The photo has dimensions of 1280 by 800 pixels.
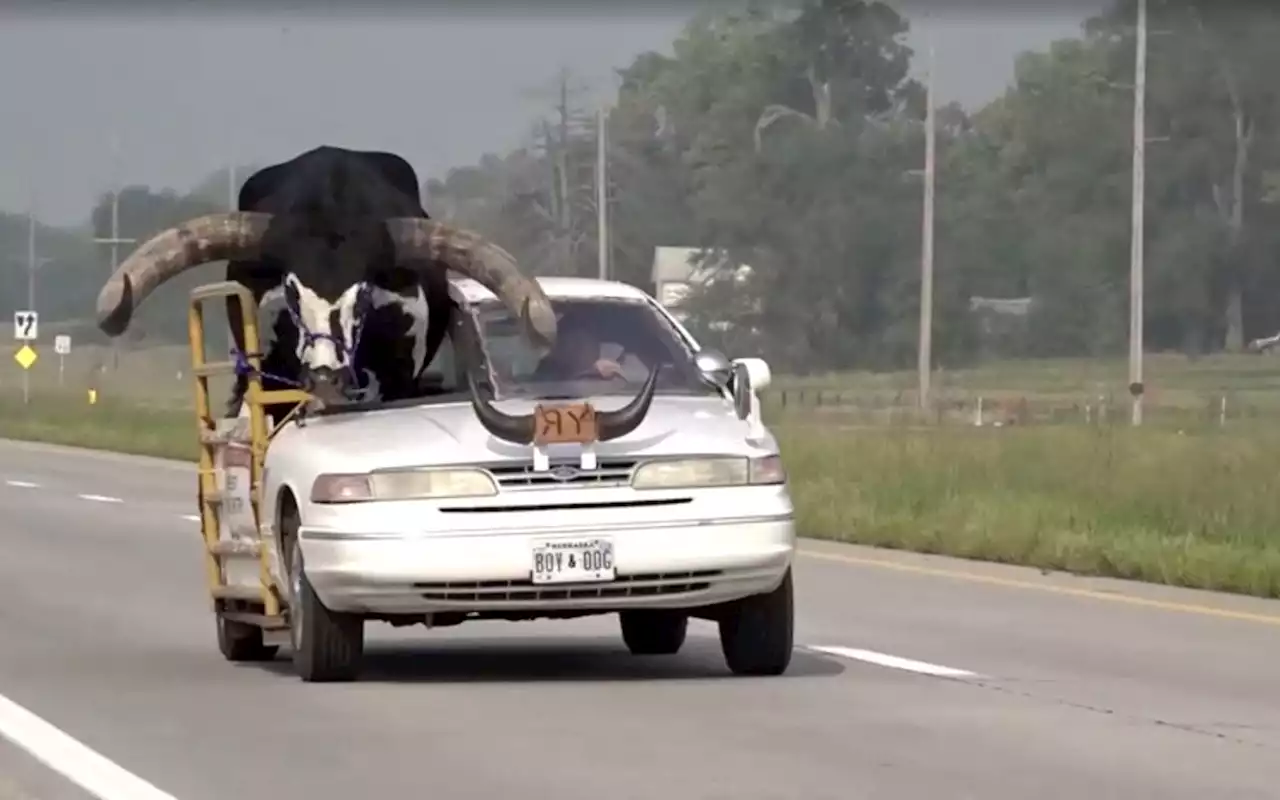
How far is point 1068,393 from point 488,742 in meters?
75.2

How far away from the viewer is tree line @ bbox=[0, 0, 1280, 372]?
321 feet

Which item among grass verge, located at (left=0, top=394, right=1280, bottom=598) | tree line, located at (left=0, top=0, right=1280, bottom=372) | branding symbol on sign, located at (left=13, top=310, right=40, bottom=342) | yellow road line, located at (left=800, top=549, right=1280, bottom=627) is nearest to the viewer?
yellow road line, located at (left=800, top=549, right=1280, bottom=627)

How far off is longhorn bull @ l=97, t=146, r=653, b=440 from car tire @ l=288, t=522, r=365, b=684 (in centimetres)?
87

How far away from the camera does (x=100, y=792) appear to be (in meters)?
10.6

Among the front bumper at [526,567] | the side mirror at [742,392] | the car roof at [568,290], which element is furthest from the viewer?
the car roof at [568,290]

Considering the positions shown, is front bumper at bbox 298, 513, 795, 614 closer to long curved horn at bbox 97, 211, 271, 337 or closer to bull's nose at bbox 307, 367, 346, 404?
bull's nose at bbox 307, 367, 346, 404

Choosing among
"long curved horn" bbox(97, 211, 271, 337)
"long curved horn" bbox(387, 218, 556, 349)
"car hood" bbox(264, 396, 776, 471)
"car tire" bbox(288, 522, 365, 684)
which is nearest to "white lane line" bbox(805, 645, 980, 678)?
"car hood" bbox(264, 396, 776, 471)

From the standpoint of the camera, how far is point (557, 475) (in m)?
13.4

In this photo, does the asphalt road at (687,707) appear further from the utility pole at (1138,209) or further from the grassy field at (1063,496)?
the utility pole at (1138,209)

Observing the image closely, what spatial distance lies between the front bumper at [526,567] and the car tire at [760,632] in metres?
0.36

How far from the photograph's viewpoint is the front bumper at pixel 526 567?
43.6 feet

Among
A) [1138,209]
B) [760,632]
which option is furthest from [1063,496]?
[1138,209]

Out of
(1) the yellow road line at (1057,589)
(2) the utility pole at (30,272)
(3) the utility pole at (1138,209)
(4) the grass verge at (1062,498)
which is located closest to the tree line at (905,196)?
(2) the utility pole at (30,272)

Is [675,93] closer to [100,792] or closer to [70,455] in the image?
[70,455]
